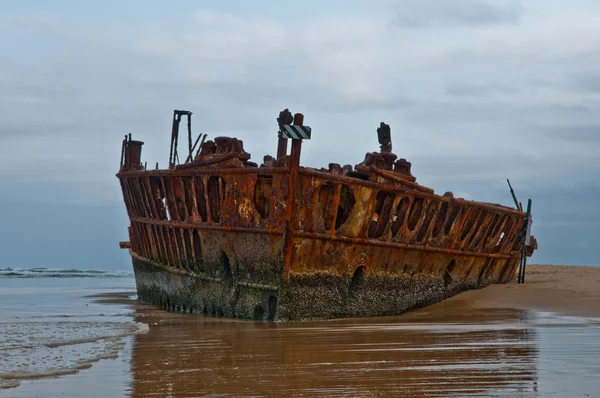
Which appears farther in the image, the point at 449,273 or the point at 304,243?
the point at 449,273

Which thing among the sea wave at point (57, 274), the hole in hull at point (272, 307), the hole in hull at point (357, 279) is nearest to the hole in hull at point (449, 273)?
the hole in hull at point (357, 279)

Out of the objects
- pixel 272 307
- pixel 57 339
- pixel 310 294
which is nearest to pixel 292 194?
pixel 310 294

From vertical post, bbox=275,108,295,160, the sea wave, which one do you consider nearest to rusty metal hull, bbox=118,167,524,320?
vertical post, bbox=275,108,295,160

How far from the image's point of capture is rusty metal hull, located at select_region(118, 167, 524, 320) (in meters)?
12.0

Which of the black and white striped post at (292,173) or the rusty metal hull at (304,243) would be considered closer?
the black and white striped post at (292,173)

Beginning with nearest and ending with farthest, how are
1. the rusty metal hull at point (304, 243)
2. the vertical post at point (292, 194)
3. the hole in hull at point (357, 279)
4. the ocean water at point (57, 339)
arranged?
the ocean water at point (57, 339) < the vertical post at point (292, 194) < the rusty metal hull at point (304, 243) < the hole in hull at point (357, 279)

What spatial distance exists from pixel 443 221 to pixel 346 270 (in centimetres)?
280

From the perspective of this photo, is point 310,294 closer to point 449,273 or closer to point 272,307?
point 272,307

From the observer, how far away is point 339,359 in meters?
7.29

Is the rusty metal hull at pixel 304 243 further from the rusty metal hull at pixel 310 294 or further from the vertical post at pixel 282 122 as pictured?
the vertical post at pixel 282 122

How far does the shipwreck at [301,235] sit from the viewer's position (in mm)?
11925

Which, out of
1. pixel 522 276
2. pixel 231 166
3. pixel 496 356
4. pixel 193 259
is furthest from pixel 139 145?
pixel 496 356

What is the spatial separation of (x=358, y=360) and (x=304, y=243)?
190 inches

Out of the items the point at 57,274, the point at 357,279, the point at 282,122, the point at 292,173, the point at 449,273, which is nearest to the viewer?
the point at 292,173
